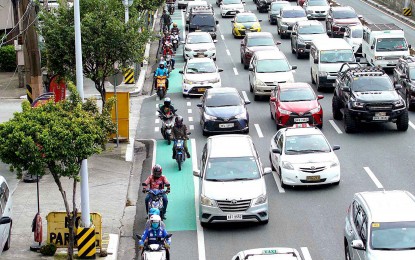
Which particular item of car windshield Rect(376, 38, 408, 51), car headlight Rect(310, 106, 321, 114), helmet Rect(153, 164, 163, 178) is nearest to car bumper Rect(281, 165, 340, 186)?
helmet Rect(153, 164, 163, 178)

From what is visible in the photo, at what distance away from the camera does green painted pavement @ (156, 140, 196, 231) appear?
24422mm

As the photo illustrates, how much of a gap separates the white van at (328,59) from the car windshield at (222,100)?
7.12 meters

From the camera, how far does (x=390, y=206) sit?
18.7 meters

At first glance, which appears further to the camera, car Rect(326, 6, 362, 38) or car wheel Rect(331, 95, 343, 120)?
car Rect(326, 6, 362, 38)

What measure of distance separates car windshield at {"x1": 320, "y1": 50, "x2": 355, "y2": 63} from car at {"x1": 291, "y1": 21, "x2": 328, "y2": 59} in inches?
317

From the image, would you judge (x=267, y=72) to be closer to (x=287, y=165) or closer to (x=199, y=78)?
(x=199, y=78)

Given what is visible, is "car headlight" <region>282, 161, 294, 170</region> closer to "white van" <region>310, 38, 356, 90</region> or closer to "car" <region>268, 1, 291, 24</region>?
"white van" <region>310, 38, 356, 90</region>

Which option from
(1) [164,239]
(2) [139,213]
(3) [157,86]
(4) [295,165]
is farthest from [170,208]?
(3) [157,86]

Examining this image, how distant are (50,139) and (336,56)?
24.0m

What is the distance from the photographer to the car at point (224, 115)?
109 ft

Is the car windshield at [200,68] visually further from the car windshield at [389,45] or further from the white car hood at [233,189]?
the white car hood at [233,189]

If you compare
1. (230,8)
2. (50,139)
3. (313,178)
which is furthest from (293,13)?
(50,139)

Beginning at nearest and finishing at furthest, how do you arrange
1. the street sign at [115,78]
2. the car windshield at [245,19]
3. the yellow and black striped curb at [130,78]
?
1. the street sign at [115,78]
2. the yellow and black striped curb at [130,78]
3. the car windshield at [245,19]

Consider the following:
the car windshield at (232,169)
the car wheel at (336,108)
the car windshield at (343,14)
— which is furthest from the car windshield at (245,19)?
the car windshield at (232,169)
